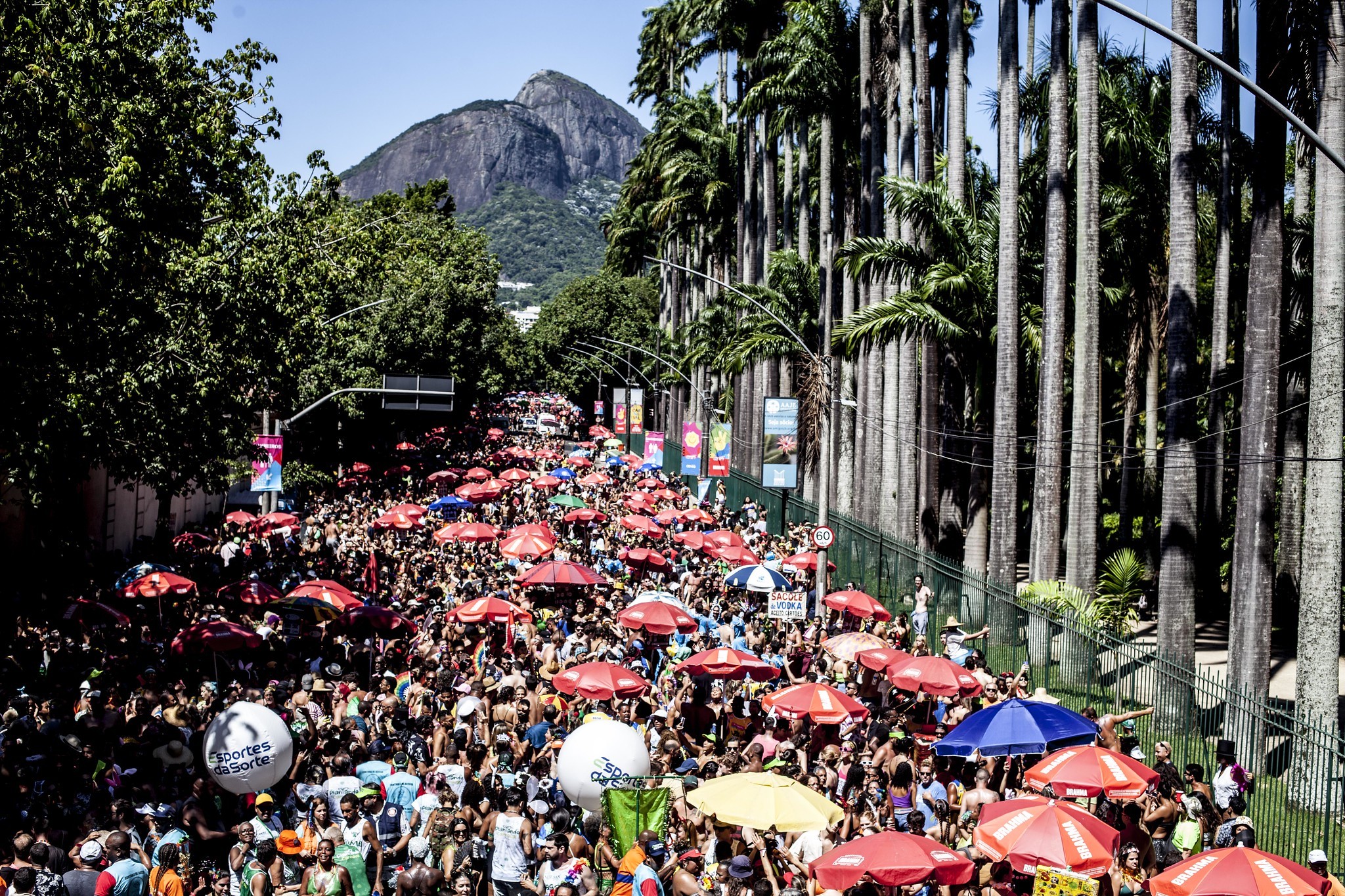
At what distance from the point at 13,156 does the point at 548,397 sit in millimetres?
129874

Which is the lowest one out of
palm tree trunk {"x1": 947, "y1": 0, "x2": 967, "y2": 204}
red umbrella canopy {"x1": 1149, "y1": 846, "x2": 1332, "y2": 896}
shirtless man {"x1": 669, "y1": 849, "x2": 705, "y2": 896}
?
shirtless man {"x1": 669, "y1": 849, "x2": 705, "y2": 896}

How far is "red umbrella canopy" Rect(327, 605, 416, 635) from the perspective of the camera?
20.2 m

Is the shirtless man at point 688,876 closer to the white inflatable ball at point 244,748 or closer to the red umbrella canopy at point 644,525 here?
the white inflatable ball at point 244,748

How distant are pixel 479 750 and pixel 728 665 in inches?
136

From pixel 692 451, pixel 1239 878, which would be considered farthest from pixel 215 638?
pixel 692 451

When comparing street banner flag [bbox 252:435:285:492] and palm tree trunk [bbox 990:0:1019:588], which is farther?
street banner flag [bbox 252:435:285:492]

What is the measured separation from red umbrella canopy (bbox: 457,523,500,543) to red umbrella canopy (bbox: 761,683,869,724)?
18.1 metres

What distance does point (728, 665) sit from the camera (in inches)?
643

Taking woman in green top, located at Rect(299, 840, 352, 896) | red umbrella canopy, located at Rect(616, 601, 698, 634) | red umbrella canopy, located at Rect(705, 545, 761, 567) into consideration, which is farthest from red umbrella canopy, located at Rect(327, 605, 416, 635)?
woman in green top, located at Rect(299, 840, 352, 896)

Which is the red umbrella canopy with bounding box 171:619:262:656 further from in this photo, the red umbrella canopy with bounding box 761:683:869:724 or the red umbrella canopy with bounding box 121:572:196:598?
the red umbrella canopy with bounding box 761:683:869:724

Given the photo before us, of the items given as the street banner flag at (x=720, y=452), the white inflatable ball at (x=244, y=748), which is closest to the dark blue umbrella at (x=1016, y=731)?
the white inflatable ball at (x=244, y=748)

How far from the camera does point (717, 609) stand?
2431cm

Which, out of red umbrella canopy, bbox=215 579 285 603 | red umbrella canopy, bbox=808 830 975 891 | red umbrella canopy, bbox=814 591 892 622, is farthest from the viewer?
red umbrella canopy, bbox=215 579 285 603

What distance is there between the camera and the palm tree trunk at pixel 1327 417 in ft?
51.3
